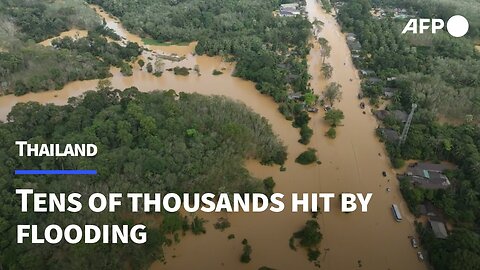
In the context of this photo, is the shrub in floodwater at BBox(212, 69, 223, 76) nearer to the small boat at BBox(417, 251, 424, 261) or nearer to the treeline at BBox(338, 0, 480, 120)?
the treeline at BBox(338, 0, 480, 120)

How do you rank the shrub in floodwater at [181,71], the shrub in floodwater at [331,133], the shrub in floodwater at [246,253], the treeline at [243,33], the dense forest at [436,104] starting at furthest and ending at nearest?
the shrub in floodwater at [181,71] → the treeline at [243,33] → the shrub in floodwater at [331,133] → the dense forest at [436,104] → the shrub in floodwater at [246,253]

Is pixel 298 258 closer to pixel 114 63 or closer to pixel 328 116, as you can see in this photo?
pixel 328 116

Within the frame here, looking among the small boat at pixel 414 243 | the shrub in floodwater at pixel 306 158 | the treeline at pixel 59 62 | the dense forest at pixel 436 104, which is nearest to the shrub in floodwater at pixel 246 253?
the shrub in floodwater at pixel 306 158

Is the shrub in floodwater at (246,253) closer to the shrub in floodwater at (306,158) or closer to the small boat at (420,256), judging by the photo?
the shrub in floodwater at (306,158)

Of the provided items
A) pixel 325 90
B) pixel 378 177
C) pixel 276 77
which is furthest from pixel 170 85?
pixel 378 177

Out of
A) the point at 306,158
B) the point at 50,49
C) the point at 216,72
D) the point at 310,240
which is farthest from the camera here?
the point at 50,49

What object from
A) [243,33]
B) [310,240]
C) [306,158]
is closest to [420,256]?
[310,240]

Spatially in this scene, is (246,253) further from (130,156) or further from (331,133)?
(331,133)
